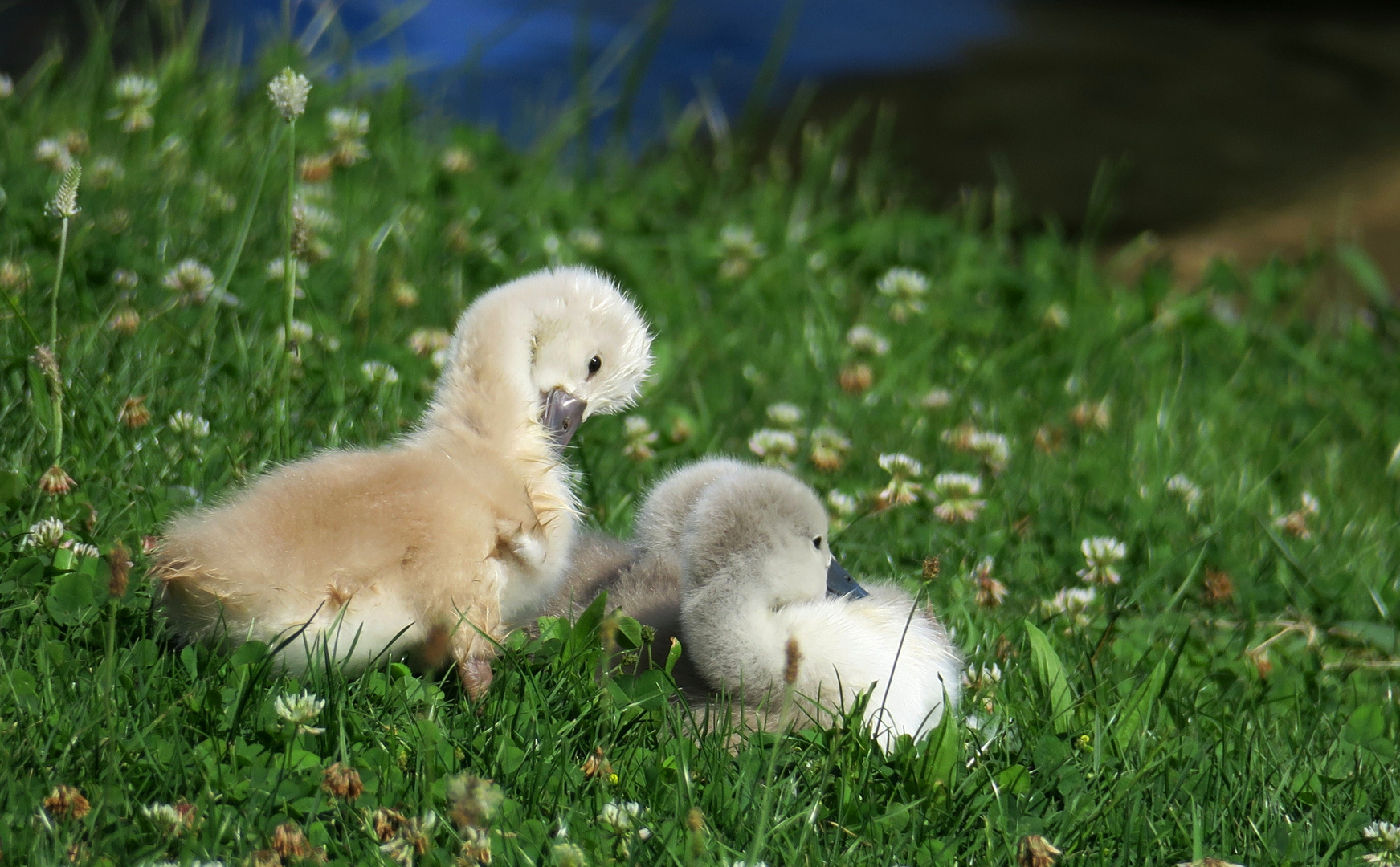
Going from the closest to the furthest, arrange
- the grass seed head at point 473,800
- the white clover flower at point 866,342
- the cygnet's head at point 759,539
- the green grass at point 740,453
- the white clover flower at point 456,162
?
the grass seed head at point 473,800 < the green grass at point 740,453 < the cygnet's head at point 759,539 < the white clover flower at point 866,342 < the white clover flower at point 456,162

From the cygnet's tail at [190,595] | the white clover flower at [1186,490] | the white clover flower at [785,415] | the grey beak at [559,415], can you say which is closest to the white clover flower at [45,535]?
the cygnet's tail at [190,595]

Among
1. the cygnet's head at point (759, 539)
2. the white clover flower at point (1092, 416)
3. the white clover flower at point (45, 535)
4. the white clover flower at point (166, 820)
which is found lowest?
the white clover flower at point (166, 820)

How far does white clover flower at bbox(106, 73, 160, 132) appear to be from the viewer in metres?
5.45

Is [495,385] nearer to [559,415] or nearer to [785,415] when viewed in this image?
[559,415]

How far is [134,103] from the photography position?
5.59m

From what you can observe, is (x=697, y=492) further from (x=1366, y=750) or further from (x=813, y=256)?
(x=813, y=256)

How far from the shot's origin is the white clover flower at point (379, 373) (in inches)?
163

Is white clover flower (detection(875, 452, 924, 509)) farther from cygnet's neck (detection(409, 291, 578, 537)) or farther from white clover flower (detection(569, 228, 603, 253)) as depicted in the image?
white clover flower (detection(569, 228, 603, 253))

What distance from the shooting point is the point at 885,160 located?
836cm

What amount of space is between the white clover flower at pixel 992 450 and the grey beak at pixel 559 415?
73.1 inches

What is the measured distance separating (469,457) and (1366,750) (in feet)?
7.31

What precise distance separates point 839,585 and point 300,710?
1305 millimetres

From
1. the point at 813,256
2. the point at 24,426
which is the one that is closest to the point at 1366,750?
the point at 24,426

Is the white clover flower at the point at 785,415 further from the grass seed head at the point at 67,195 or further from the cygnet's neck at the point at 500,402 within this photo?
the grass seed head at the point at 67,195
